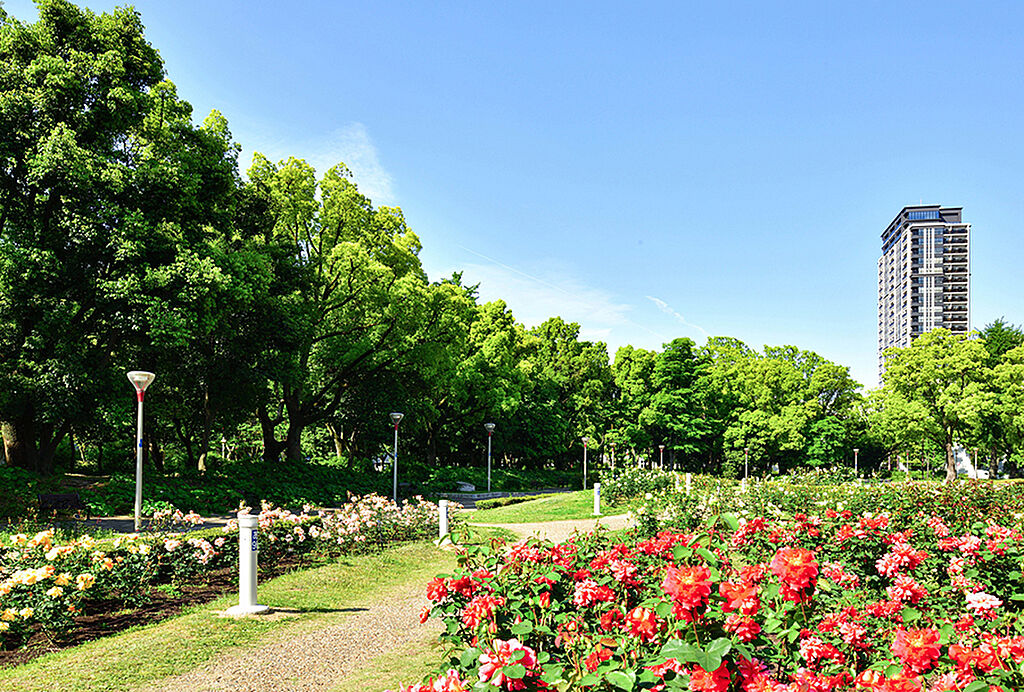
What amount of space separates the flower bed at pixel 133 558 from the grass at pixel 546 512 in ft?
19.6

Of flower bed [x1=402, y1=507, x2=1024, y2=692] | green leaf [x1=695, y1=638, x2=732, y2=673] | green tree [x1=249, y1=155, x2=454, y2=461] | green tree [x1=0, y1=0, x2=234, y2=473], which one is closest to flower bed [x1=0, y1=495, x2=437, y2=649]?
flower bed [x1=402, y1=507, x2=1024, y2=692]

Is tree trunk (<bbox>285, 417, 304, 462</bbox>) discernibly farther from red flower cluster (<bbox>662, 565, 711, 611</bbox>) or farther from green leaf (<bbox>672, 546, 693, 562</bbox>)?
red flower cluster (<bbox>662, 565, 711, 611</bbox>)

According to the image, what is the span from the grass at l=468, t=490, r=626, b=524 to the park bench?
892 centimetres

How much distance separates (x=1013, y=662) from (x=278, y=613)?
651cm

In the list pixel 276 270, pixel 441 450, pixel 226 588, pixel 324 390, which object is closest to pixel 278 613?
pixel 226 588

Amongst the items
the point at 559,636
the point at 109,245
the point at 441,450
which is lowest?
the point at 441,450

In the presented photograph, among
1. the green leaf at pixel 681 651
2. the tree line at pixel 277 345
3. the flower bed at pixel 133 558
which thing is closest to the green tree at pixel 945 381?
the tree line at pixel 277 345

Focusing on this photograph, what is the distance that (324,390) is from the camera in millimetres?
25125

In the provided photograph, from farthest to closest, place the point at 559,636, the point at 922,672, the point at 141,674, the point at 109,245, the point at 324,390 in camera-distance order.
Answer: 1. the point at 324,390
2. the point at 109,245
3. the point at 141,674
4. the point at 559,636
5. the point at 922,672

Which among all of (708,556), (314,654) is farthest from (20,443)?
(708,556)

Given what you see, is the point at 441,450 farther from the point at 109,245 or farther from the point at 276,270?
the point at 109,245

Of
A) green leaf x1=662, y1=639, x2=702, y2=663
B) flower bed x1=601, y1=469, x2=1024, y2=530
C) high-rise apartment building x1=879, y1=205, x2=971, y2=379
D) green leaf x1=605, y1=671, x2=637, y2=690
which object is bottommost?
flower bed x1=601, y1=469, x2=1024, y2=530

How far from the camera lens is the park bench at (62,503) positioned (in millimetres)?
14106

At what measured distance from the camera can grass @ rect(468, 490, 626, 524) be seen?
59.3 feet
